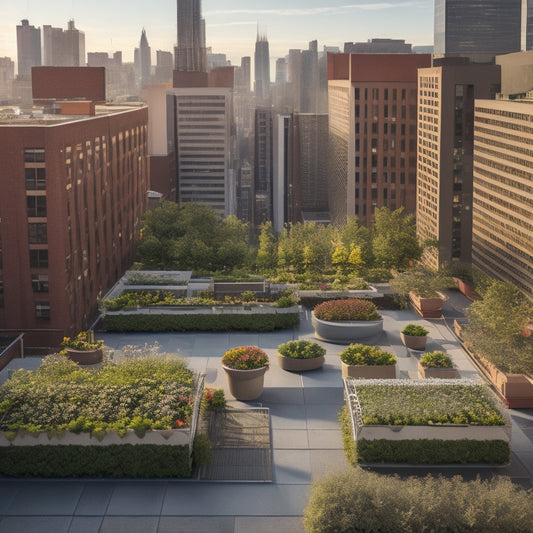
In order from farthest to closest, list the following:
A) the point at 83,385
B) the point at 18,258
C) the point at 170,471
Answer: the point at 18,258
the point at 83,385
the point at 170,471

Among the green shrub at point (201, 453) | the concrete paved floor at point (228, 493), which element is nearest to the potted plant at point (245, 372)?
the concrete paved floor at point (228, 493)

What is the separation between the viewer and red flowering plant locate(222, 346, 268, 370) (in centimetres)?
2884

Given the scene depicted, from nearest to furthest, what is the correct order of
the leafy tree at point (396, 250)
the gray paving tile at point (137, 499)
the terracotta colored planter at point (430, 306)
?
the gray paving tile at point (137, 499) → the terracotta colored planter at point (430, 306) → the leafy tree at point (396, 250)

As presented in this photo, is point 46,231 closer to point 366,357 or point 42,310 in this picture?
point 42,310

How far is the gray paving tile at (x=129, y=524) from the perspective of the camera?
20359 mm

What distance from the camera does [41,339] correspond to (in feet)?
126

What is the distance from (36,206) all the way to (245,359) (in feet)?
48.4

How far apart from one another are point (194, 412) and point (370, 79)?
11635 cm

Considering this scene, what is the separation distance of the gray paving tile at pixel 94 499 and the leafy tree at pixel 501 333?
15.2 m

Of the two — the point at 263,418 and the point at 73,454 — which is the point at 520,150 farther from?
the point at 73,454

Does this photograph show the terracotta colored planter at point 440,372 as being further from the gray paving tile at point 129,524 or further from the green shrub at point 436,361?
the gray paving tile at point 129,524

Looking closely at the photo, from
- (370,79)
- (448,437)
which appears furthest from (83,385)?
(370,79)

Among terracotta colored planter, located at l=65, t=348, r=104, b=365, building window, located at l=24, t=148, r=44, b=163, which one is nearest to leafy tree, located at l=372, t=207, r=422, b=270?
building window, located at l=24, t=148, r=44, b=163

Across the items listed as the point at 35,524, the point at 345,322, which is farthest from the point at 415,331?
the point at 35,524
